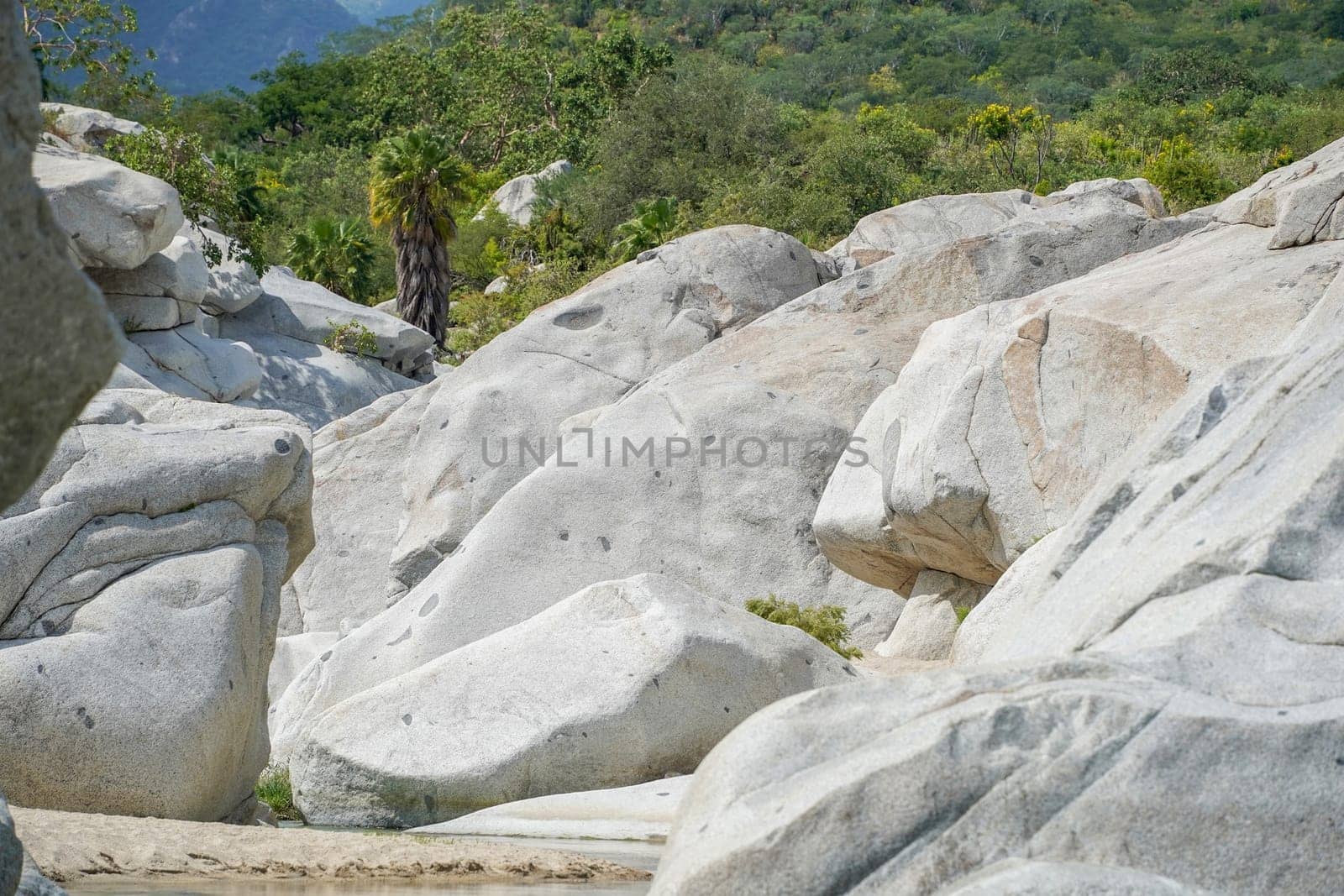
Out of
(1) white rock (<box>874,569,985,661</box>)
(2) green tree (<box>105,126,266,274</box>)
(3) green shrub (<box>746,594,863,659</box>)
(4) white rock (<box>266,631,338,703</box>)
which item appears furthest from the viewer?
(2) green tree (<box>105,126,266,274</box>)

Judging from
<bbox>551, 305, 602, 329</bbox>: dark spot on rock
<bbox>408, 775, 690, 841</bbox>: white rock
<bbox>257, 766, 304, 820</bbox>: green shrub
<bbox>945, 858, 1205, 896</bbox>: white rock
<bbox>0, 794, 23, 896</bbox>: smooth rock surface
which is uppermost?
<bbox>945, 858, 1205, 896</bbox>: white rock

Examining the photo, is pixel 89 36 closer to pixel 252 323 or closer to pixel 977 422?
pixel 252 323

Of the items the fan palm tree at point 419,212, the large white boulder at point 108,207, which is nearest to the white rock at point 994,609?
the large white boulder at point 108,207

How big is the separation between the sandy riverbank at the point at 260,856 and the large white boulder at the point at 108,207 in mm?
20587

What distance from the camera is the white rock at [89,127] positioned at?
34781mm

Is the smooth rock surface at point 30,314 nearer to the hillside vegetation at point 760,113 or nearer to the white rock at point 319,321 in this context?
the hillside vegetation at point 760,113

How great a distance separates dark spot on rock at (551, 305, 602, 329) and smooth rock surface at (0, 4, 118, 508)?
61.2ft

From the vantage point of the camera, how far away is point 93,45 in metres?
32.6

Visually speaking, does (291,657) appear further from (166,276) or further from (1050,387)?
(166,276)

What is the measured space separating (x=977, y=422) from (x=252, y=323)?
25717mm

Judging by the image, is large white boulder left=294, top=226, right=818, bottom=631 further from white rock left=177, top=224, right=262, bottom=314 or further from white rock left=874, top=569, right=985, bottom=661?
white rock left=177, top=224, right=262, bottom=314

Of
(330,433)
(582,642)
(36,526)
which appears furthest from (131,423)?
(330,433)

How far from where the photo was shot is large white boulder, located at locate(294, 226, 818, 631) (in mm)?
19891

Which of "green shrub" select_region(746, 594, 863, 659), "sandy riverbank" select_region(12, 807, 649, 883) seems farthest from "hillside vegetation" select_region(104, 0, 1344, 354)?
"sandy riverbank" select_region(12, 807, 649, 883)
